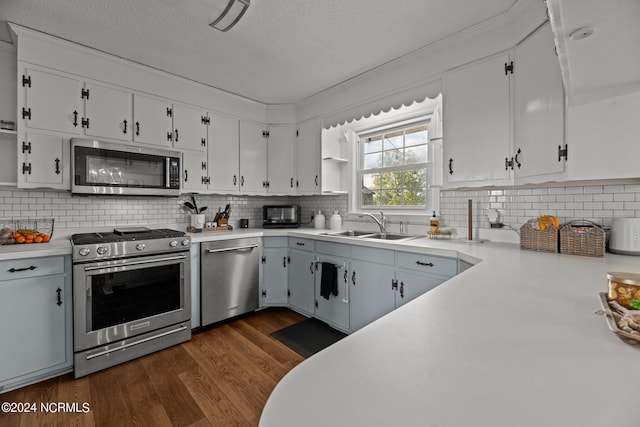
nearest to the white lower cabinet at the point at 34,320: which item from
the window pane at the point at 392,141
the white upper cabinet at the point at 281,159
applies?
the white upper cabinet at the point at 281,159

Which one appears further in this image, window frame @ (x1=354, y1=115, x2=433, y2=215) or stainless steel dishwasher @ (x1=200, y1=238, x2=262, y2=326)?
window frame @ (x1=354, y1=115, x2=433, y2=215)

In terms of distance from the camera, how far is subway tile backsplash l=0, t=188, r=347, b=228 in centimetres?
239

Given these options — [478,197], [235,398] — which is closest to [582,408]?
[235,398]

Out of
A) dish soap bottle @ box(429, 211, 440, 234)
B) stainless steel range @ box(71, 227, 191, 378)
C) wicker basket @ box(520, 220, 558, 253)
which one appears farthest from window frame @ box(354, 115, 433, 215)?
stainless steel range @ box(71, 227, 191, 378)

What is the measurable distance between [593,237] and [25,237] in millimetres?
3862

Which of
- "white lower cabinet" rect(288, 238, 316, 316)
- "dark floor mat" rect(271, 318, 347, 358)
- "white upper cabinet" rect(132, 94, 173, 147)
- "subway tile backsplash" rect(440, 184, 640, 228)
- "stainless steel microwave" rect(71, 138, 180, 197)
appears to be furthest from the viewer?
"white lower cabinet" rect(288, 238, 316, 316)

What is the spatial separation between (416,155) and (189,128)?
Result: 240cm

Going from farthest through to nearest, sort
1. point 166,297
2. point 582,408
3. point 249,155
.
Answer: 1. point 249,155
2. point 166,297
3. point 582,408

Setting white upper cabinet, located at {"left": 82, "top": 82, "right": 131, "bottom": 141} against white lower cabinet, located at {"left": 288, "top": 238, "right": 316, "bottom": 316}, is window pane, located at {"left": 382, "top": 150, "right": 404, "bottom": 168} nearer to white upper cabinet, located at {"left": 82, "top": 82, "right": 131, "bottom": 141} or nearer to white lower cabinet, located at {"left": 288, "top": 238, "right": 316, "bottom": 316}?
white lower cabinet, located at {"left": 288, "top": 238, "right": 316, "bottom": 316}

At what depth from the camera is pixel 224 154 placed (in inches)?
130

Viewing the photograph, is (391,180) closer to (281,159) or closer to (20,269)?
(281,159)

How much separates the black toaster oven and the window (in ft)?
2.90

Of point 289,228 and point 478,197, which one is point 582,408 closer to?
point 478,197

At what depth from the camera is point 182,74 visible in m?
2.85
